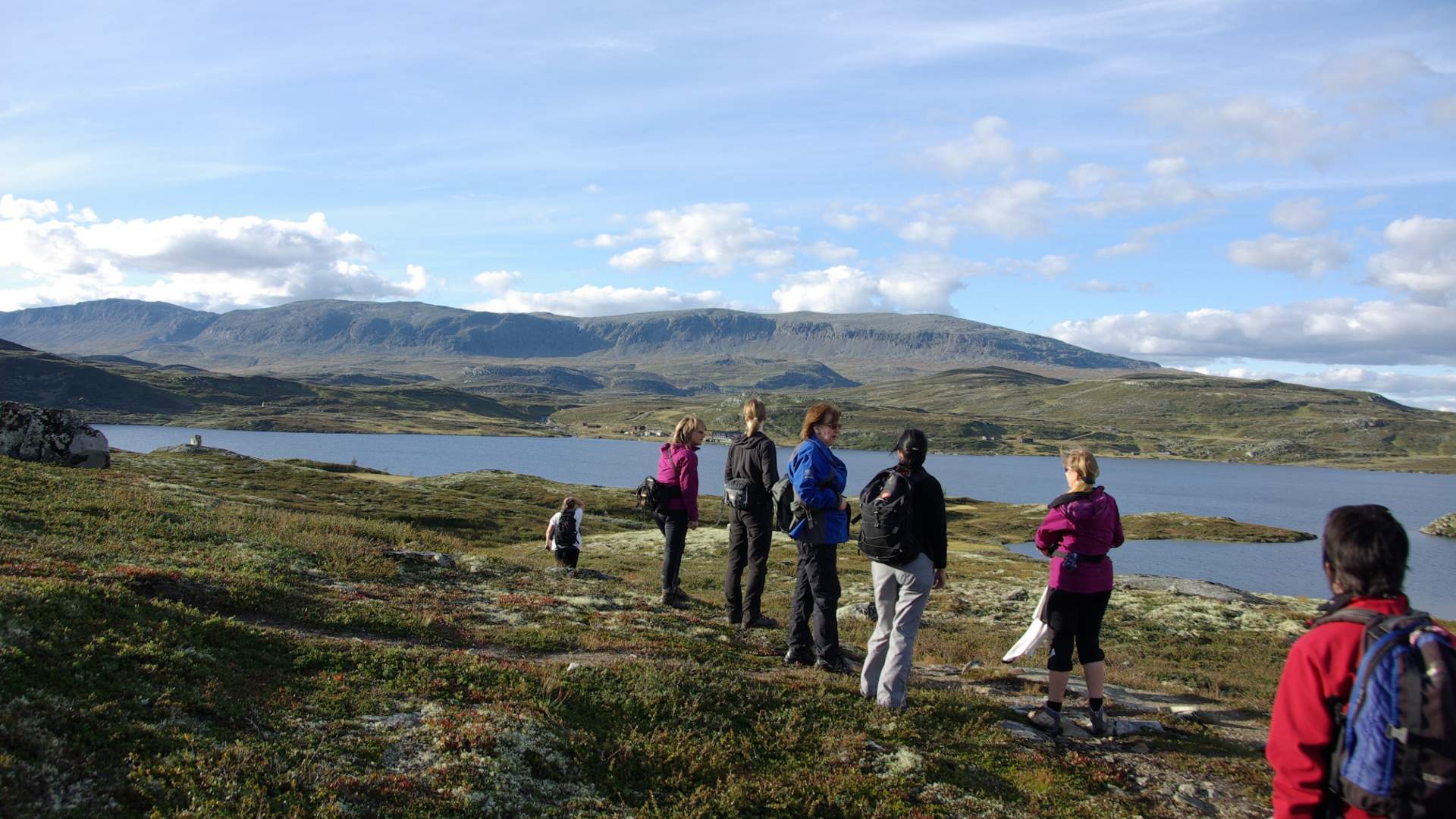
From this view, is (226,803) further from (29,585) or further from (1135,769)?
→ (1135,769)

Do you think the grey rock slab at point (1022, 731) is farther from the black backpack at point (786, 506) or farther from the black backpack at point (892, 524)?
the black backpack at point (786, 506)

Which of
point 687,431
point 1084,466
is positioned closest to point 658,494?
point 687,431

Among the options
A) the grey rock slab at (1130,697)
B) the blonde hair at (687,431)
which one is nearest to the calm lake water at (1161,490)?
the grey rock slab at (1130,697)

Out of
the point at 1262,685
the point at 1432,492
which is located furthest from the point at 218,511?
the point at 1432,492

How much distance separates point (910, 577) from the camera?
32.6 feet

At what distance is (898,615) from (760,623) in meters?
5.30

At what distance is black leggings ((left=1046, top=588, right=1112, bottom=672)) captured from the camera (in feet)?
32.0

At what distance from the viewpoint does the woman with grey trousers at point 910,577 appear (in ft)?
32.4

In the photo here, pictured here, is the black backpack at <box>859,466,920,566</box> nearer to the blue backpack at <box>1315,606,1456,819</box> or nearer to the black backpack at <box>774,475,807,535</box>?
the black backpack at <box>774,475,807,535</box>

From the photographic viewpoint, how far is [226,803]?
620 cm

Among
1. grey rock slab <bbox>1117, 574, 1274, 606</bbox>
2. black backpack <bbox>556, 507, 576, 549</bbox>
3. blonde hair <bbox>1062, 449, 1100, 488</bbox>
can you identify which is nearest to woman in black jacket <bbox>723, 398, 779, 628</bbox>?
blonde hair <bbox>1062, 449, 1100, 488</bbox>

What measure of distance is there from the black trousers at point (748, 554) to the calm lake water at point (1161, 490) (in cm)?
5679

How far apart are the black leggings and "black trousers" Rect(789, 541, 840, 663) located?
2.69 metres

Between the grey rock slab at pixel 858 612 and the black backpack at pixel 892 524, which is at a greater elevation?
the black backpack at pixel 892 524
